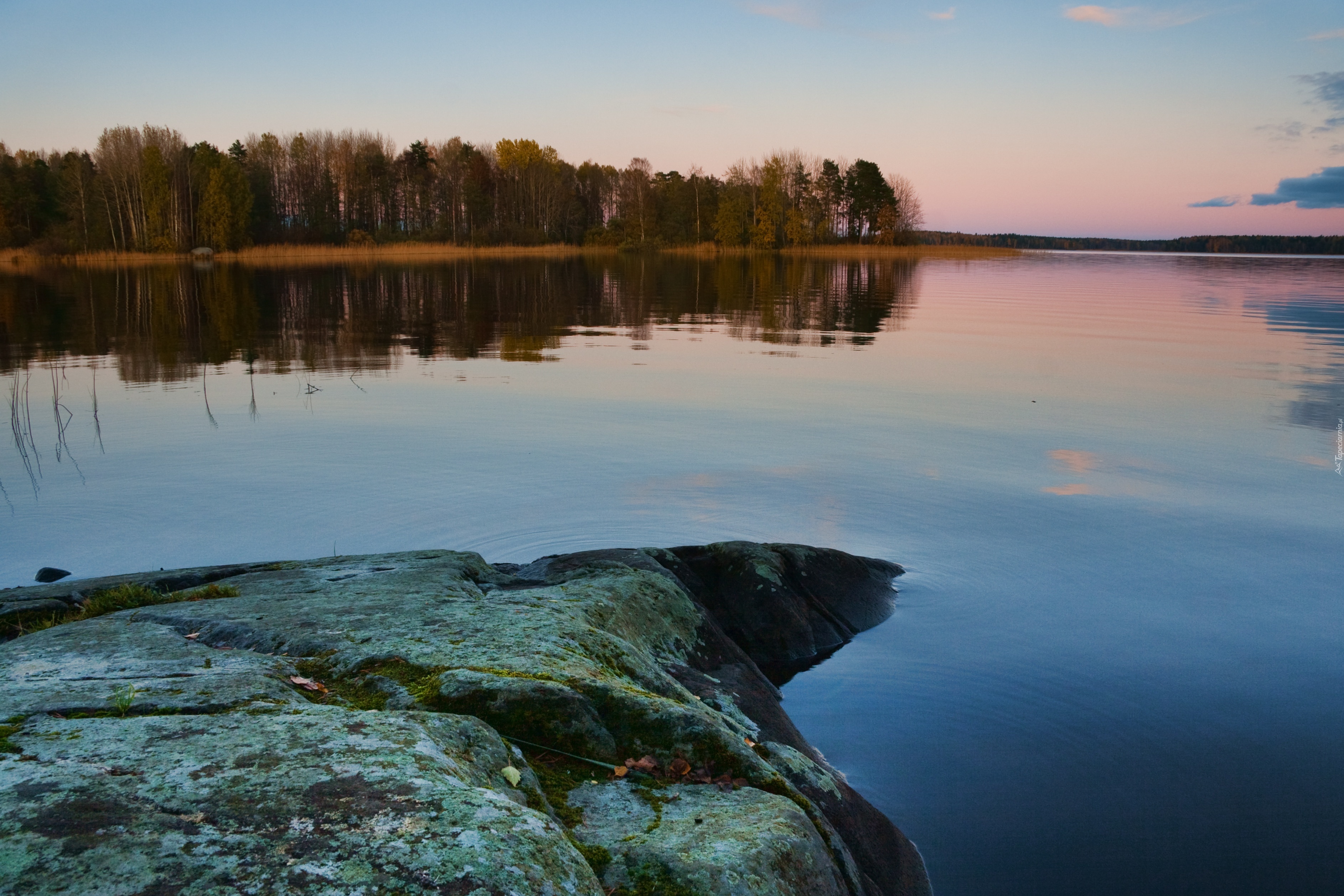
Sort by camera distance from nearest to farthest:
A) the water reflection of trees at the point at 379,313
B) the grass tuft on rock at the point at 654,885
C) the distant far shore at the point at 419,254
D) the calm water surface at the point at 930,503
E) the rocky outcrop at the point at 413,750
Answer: the rocky outcrop at the point at 413,750, the grass tuft on rock at the point at 654,885, the calm water surface at the point at 930,503, the water reflection of trees at the point at 379,313, the distant far shore at the point at 419,254

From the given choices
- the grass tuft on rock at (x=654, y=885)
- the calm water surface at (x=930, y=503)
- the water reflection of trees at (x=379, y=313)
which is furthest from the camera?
the water reflection of trees at (x=379, y=313)

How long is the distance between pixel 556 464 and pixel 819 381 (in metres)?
7.90

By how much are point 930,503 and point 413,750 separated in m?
8.35

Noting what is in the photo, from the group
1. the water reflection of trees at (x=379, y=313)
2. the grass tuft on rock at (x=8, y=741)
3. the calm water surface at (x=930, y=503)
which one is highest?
the water reflection of trees at (x=379, y=313)

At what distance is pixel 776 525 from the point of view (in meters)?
9.62

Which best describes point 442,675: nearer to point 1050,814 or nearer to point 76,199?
point 1050,814

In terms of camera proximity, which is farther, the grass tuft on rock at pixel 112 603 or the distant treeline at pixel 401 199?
the distant treeline at pixel 401 199

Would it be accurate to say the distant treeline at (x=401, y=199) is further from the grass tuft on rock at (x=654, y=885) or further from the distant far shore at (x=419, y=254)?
the grass tuft on rock at (x=654, y=885)

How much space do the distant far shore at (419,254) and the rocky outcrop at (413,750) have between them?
71.2 m

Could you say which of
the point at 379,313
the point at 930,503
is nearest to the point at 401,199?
the point at 379,313

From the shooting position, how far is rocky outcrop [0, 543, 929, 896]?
2.29m

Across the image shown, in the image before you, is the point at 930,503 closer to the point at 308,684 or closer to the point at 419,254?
the point at 308,684

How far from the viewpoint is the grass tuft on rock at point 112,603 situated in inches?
206

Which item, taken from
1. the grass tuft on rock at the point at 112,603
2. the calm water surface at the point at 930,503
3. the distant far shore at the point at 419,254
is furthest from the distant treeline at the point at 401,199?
the grass tuft on rock at the point at 112,603
